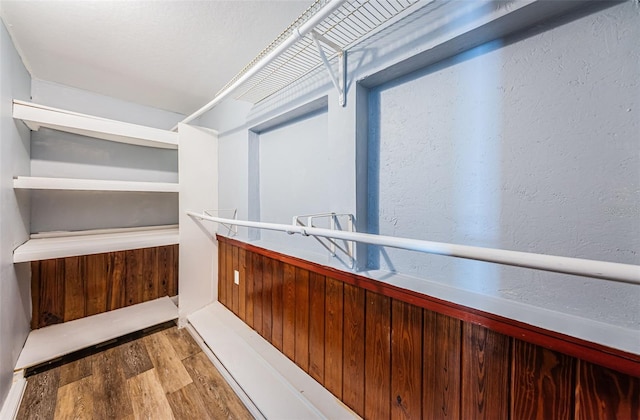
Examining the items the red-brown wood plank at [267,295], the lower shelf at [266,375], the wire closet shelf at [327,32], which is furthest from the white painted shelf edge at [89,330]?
the wire closet shelf at [327,32]

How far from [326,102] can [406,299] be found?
3.11 ft

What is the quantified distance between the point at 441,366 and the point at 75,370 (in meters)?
2.00

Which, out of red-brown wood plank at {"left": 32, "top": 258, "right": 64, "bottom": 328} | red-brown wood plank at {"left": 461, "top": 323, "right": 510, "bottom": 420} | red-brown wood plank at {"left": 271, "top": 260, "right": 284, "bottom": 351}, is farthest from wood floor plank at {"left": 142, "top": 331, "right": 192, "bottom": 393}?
red-brown wood plank at {"left": 461, "top": 323, "right": 510, "bottom": 420}

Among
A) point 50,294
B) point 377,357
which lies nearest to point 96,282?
point 50,294

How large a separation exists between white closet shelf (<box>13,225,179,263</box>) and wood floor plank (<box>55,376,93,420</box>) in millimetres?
709

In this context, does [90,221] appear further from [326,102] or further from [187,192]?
[326,102]

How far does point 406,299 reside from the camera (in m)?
0.83

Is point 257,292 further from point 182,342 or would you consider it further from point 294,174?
point 294,174

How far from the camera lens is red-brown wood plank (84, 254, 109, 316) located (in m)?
1.81

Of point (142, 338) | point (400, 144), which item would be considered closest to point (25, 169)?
point (142, 338)

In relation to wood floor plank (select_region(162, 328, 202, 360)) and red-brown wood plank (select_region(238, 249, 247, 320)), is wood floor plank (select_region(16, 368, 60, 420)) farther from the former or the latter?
red-brown wood plank (select_region(238, 249, 247, 320))

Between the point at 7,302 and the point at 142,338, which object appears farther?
the point at 142,338

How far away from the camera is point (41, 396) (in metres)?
1.21

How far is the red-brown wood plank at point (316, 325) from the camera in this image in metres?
1.14
